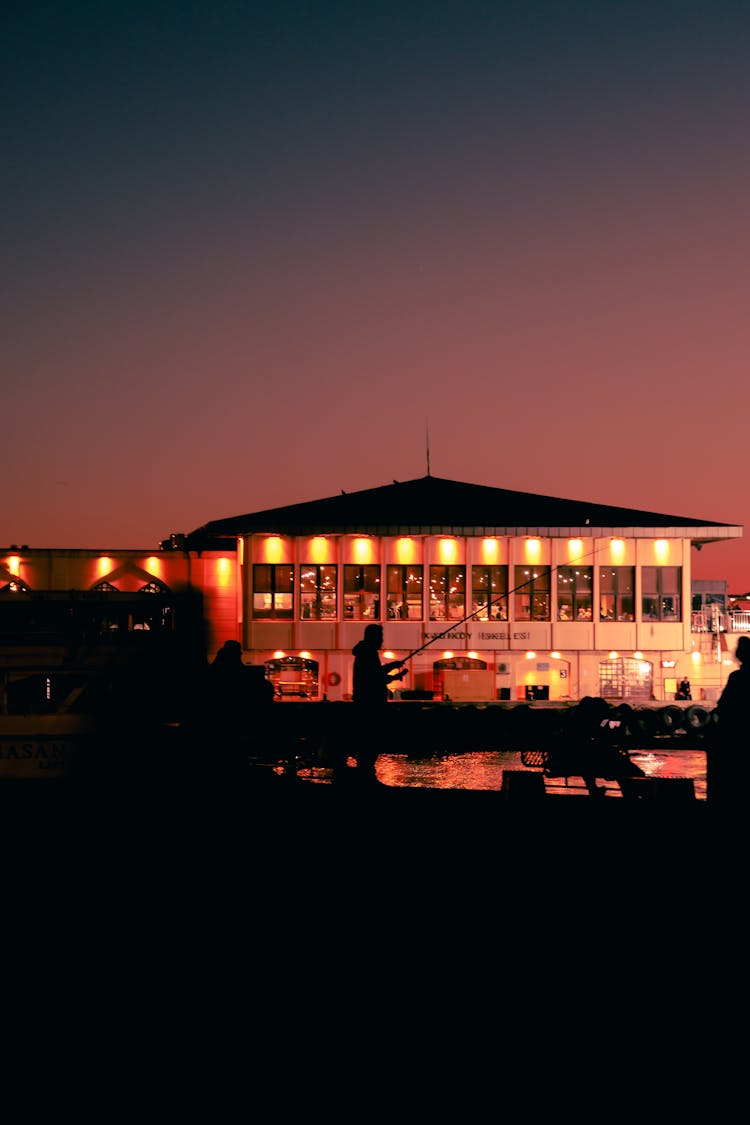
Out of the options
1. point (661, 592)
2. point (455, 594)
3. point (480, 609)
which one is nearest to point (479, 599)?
point (455, 594)

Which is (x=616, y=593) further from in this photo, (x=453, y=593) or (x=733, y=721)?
(x=733, y=721)

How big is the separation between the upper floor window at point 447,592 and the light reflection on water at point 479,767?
1340cm

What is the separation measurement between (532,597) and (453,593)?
339cm

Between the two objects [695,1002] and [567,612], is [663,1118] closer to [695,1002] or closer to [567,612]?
[695,1002]

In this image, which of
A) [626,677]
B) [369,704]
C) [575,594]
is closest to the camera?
[369,704]

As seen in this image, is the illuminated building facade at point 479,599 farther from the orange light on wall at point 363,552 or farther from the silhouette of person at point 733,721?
the silhouette of person at point 733,721

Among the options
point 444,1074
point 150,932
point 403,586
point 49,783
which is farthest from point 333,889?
point 403,586

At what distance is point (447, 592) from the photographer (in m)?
45.2

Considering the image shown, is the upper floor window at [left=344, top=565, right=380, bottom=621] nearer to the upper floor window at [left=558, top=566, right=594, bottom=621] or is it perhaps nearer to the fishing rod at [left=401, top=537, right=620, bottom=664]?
the fishing rod at [left=401, top=537, right=620, bottom=664]

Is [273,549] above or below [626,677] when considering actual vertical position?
above

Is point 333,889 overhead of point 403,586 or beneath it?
beneath

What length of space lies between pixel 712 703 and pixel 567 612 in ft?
23.9

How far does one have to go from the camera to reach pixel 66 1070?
19.5 feet

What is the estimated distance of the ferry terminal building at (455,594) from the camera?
4416 centimetres
